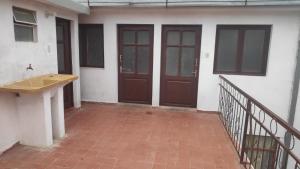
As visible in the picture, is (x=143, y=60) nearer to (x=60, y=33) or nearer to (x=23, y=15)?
(x=60, y=33)

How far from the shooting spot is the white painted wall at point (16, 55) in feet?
9.52

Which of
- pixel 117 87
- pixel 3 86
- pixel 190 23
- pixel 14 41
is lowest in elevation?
pixel 117 87

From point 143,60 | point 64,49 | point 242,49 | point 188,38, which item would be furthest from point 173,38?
point 64,49

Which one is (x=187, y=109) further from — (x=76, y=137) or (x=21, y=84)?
(x=21, y=84)

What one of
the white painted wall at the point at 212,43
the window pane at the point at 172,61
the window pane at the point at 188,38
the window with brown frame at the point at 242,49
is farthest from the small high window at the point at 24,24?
the window with brown frame at the point at 242,49

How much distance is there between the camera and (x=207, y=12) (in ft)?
15.5

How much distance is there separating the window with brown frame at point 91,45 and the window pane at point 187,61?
1.97 metres

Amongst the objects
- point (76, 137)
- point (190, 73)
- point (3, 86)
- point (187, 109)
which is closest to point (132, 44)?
point (190, 73)

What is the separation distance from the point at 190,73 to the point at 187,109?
868 mm

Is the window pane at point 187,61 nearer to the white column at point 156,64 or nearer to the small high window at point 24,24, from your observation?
the white column at point 156,64

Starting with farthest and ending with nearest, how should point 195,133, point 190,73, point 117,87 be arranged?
1. point 117,87
2. point 190,73
3. point 195,133

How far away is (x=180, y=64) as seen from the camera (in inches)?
203

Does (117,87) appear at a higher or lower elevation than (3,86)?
lower

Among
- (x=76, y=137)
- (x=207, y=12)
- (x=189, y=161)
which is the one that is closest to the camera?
(x=189, y=161)
